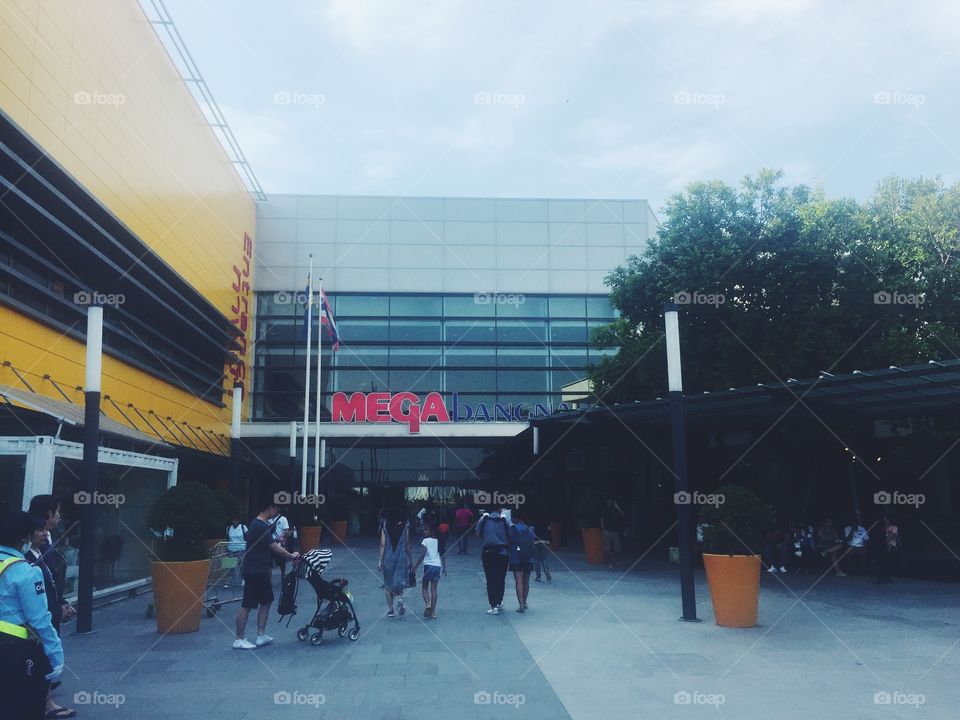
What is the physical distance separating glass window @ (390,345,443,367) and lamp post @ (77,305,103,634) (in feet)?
80.0

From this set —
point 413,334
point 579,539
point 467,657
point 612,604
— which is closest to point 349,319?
point 413,334

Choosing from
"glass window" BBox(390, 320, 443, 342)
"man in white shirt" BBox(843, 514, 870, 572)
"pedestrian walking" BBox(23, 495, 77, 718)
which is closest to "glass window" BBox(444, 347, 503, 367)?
"glass window" BBox(390, 320, 443, 342)

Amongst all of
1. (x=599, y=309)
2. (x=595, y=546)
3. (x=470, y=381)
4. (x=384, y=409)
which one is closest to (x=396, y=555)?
(x=595, y=546)

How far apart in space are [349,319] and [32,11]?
72.2 feet

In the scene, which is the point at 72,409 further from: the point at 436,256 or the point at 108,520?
the point at 436,256

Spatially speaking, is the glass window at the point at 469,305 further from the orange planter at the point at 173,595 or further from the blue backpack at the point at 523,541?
the orange planter at the point at 173,595

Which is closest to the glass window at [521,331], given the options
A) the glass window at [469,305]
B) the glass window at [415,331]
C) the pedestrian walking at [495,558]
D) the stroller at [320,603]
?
the glass window at [469,305]

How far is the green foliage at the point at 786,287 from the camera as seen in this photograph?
68.6 ft

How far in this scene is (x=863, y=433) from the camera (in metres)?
19.7

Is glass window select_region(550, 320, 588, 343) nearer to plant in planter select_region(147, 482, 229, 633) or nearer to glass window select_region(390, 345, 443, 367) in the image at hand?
glass window select_region(390, 345, 443, 367)

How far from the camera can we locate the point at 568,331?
36.5m

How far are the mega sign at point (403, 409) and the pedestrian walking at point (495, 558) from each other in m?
20.4

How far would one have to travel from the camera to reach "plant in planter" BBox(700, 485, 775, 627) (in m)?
10.4

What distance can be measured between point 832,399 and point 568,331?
67.2ft
